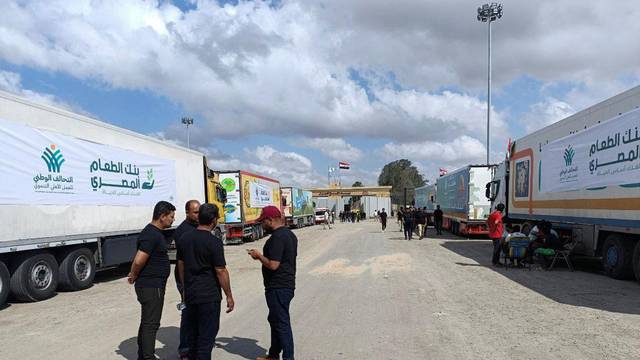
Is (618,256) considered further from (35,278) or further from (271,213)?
(35,278)

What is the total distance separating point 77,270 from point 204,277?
7521 mm

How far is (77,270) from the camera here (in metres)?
11.0

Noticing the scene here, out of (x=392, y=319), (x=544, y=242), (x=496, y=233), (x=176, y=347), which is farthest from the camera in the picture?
(x=496, y=233)

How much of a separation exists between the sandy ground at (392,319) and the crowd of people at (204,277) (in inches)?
32.7

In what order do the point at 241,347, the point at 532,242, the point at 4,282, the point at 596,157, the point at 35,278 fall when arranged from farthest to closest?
1. the point at 532,242
2. the point at 596,157
3. the point at 35,278
4. the point at 4,282
5. the point at 241,347

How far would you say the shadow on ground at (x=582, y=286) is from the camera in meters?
8.55

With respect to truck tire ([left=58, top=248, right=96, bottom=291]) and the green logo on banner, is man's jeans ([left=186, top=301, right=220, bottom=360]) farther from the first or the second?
the green logo on banner

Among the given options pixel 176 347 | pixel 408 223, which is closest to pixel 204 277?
pixel 176 347

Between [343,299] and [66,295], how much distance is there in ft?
19.2

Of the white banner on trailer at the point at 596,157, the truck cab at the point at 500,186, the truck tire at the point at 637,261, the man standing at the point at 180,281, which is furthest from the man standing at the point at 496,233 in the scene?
the man standing at the point at 180,281

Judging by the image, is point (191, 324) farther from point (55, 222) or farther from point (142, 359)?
point (55, 222)

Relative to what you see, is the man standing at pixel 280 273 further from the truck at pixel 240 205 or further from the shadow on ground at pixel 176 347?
the truck at pixel 240 205

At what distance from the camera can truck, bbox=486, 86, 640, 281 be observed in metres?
10.2

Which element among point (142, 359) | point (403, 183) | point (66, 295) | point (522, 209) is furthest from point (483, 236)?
point (403, 183)
